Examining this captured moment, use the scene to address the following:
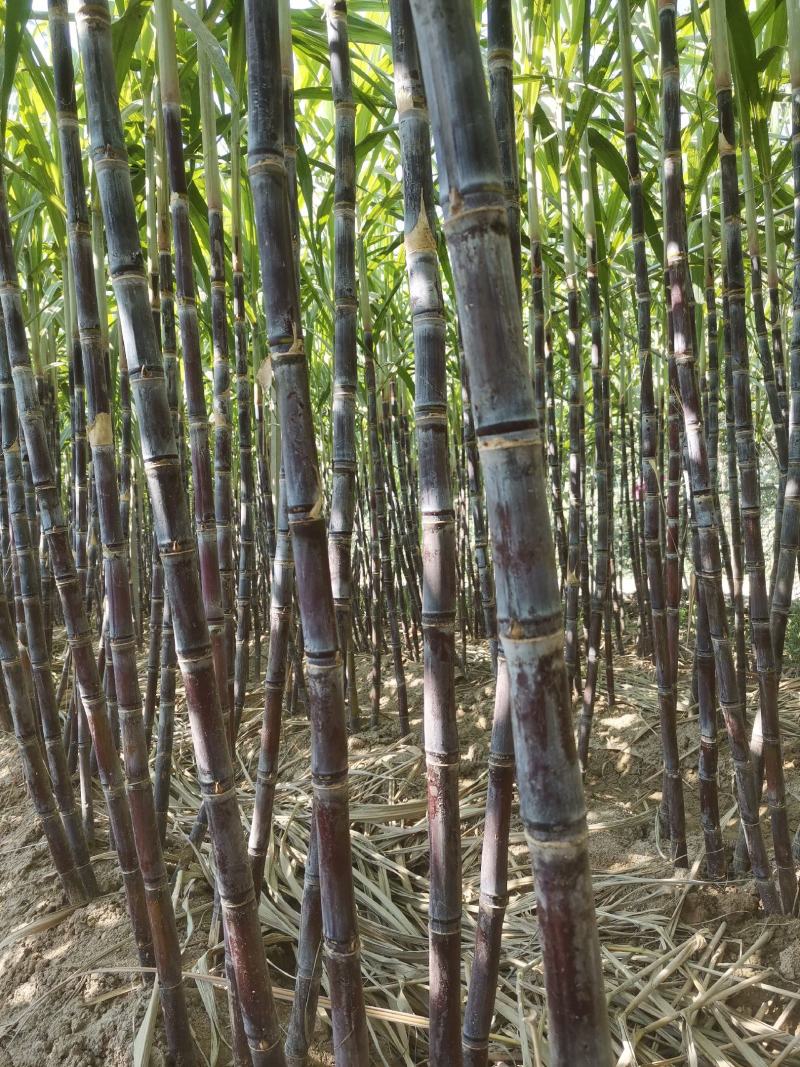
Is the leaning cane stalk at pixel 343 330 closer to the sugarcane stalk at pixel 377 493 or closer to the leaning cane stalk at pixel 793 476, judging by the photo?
the leaning cane stalk at pixel 793 476

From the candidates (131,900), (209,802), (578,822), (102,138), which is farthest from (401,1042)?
(102,138)

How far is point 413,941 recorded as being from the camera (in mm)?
1407

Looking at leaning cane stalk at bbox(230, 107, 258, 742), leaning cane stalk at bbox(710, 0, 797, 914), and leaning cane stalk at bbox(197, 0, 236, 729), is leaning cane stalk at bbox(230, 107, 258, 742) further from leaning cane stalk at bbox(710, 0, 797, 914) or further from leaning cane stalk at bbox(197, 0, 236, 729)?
leaning cane stalk at bbox(710, 0, 797, 914)

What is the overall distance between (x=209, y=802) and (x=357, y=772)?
1.46m

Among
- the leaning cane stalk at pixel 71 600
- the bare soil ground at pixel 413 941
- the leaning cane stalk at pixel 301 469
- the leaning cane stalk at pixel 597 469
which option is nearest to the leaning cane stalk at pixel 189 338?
the leaning cane stalk at pixel 71 600

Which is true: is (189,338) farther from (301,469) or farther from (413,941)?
(413,941)

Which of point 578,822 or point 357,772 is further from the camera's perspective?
point 357,772

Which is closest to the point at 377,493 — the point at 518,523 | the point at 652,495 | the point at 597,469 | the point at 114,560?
the point at 597,469

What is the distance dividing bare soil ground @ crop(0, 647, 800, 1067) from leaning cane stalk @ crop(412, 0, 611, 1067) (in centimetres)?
76

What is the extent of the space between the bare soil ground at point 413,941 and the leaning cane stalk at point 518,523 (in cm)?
76

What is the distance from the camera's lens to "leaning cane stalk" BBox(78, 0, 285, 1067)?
697mm

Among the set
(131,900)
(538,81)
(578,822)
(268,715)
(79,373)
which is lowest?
(131,900)

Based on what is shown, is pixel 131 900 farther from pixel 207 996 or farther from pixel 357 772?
pixel 357 772

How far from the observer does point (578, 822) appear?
17.8 inches
